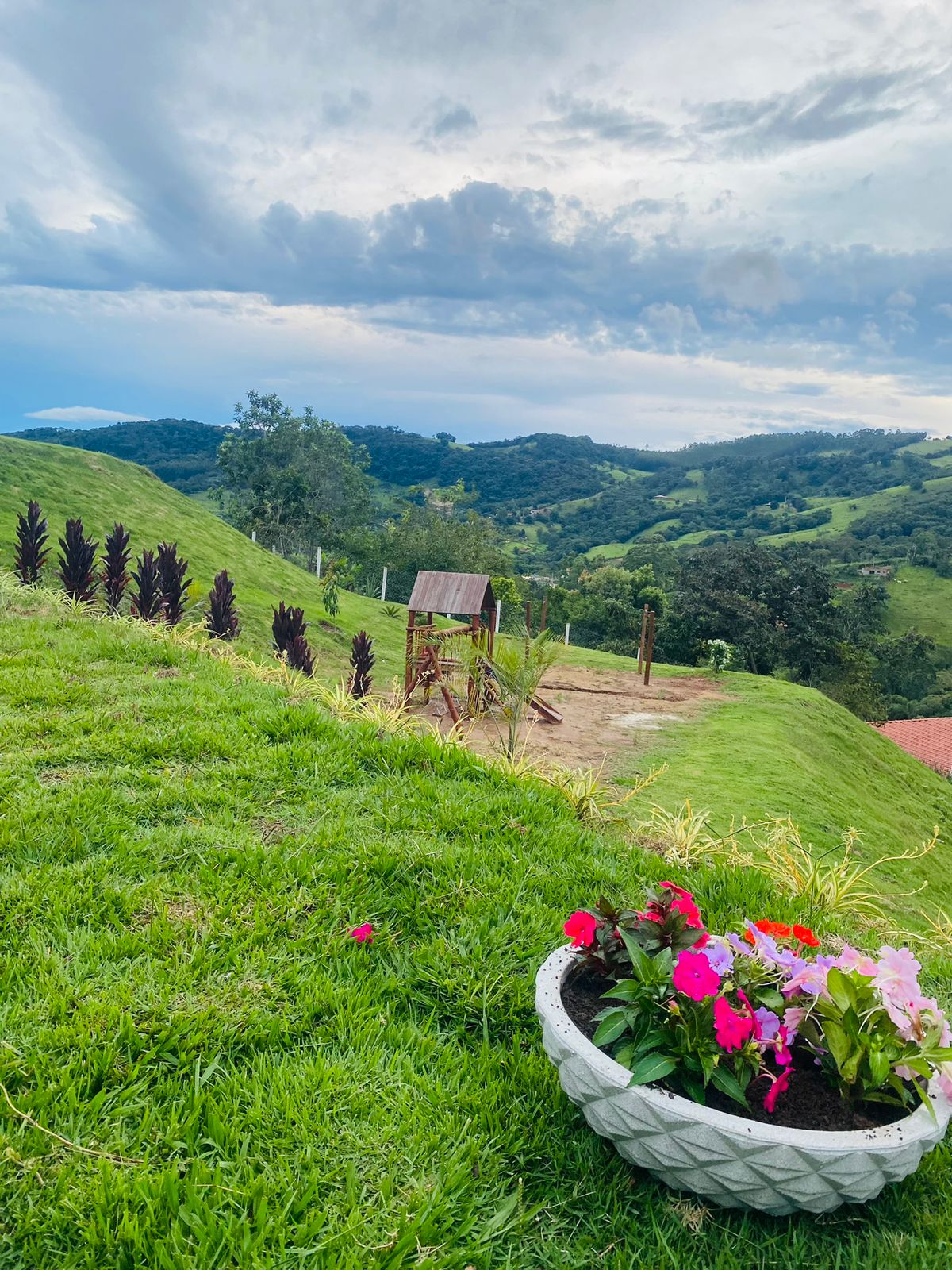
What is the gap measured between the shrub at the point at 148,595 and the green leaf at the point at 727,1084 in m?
6.76

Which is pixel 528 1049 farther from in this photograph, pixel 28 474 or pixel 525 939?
pixel 28 474

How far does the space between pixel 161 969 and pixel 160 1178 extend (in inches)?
27.2

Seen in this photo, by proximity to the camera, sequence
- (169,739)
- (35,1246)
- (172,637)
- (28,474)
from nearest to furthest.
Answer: (35,1246)
(169,739)
(172,637)
(28,474)

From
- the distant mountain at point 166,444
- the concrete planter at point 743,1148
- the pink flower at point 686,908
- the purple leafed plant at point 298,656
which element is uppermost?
the distant mountain at point 166,444

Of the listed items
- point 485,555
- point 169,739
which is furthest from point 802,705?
point 485,555

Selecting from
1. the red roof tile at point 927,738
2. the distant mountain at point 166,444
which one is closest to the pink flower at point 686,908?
the red roof tile at point 927,738

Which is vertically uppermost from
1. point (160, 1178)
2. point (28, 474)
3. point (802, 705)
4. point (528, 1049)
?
point (28, 474)

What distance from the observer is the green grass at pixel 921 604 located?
43375 mm

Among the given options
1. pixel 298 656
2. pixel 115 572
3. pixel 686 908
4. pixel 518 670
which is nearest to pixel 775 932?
pixel 686 908

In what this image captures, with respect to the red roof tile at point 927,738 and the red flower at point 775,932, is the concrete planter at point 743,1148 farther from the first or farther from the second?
the red roof tile at point 927,738

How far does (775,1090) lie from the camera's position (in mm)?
1346

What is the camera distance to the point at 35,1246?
122 centimetres

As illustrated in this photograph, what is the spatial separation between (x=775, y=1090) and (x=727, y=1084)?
0.09 meters

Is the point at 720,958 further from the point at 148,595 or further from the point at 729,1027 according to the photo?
the point at 148,595
